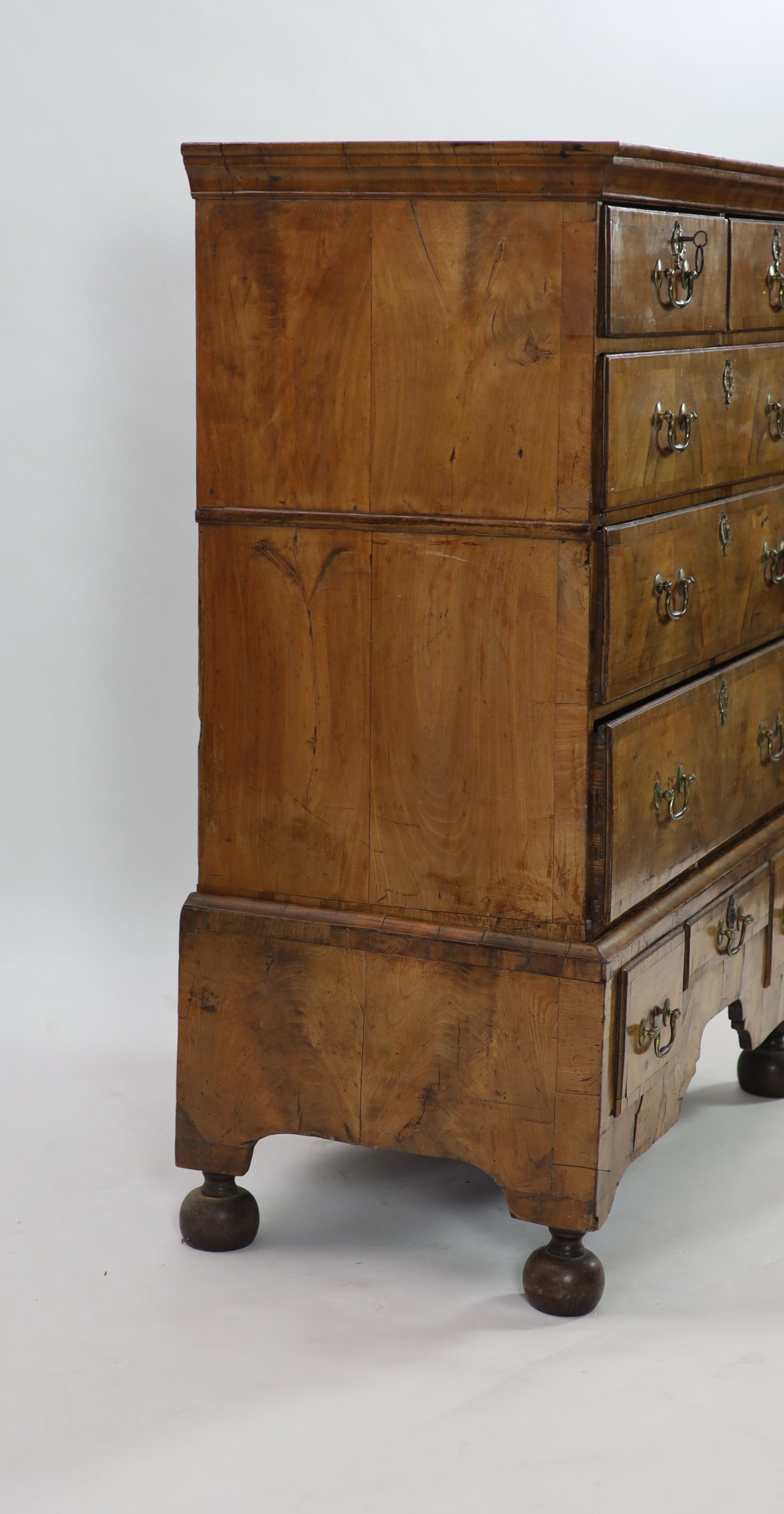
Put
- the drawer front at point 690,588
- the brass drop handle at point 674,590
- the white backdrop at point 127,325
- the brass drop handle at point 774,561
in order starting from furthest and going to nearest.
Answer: the white backdrop at point 127,325 → the brass drop handle at point 774,561 → the brass drop handle at point 674,590 → the drawer front at point 690,588

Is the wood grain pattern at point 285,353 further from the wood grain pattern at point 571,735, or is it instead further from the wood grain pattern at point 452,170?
the wood grain pattern at point 571,735

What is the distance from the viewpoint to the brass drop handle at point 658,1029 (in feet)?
8.15

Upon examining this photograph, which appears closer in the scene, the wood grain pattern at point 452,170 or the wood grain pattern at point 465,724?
the wood grain pattern at point 452,170

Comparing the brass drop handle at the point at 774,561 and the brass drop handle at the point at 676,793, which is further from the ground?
the brass drop handle at the point at 774,561

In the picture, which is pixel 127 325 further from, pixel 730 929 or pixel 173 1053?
pixel 730 929

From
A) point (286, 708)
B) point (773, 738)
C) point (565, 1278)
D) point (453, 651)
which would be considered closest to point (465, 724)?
point (453, 651)

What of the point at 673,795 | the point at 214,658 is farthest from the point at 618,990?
the point at 214,658

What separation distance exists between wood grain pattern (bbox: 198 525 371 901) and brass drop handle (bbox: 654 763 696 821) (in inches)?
15.8

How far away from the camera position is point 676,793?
2574 mm

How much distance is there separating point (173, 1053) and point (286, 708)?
1133 mm

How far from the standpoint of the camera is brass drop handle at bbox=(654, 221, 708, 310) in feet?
7.79

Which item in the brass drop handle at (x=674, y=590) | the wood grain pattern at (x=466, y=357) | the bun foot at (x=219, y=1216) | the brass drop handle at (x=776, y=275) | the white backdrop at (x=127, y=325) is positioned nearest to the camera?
the wood grain pattern at (x=466, y=357)

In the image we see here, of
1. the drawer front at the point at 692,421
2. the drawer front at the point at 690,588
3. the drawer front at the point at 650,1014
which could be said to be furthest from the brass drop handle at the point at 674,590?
the drawer front at the point at 650,1014

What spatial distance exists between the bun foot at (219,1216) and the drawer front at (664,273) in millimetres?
1290
